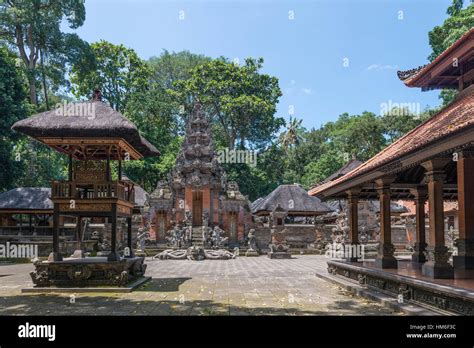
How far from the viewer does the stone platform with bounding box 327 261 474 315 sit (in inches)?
296

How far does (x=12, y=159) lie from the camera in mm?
29234

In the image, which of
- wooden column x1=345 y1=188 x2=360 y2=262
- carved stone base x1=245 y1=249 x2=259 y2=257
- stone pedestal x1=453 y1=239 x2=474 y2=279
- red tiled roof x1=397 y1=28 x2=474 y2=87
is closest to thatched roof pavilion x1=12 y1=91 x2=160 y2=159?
wooden column x1=345 y1=188 x2=360 y2=262

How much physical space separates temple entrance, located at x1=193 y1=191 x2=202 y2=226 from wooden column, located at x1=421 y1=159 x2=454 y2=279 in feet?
83.0

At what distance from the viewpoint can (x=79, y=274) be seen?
12367mm

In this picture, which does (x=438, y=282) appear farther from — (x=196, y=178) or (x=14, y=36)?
(x=14, y=36)

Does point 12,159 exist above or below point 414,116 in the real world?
below

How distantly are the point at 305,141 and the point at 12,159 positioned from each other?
40.9 metres

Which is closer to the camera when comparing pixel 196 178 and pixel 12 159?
pixel 12 159

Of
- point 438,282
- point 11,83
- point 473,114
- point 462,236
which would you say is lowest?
point 438,282

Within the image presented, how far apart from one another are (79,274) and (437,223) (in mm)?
9238

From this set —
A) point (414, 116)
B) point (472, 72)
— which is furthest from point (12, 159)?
point (414, 116)

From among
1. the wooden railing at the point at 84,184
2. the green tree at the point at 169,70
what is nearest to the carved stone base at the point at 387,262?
the wooden railing at the point at 84,184

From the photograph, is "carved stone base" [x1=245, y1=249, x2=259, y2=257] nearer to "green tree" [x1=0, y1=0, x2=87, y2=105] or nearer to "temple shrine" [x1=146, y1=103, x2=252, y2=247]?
"temple shrine" [x1=146, y1=103, x2=252, y2=247]
